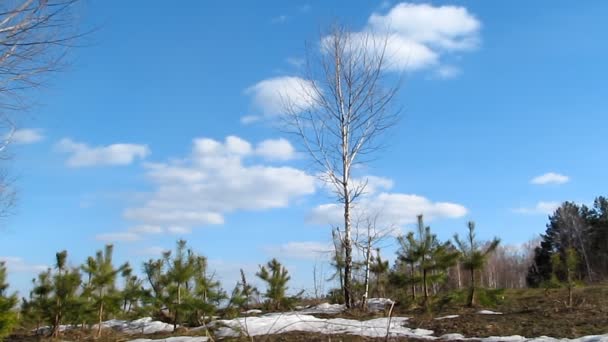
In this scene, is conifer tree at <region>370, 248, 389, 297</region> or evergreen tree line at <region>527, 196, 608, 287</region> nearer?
conifer tree at <region>370, 248, 389, 297</region>

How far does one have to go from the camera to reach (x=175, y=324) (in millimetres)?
9812

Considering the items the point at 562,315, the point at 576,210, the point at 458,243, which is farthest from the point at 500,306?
the point at 576,210

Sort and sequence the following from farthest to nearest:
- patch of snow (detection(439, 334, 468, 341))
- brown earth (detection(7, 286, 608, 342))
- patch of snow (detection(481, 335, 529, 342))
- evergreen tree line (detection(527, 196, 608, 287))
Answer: evergreen tree line (detection(527, 196, 608, 287))
brown earth (detection(7, 286, 608, 342))
patch of snow (detection(439, 334, 468, 341))
patch of snow (detection(481, 335, 529, 342))

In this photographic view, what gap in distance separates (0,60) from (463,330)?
23.5 ft

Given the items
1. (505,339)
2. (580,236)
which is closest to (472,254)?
(505,339)

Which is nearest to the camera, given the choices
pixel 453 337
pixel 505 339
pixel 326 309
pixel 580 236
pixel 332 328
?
pixel 505 339

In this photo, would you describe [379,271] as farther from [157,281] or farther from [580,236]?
[580,236]

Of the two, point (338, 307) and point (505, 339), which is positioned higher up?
point (338, 307)

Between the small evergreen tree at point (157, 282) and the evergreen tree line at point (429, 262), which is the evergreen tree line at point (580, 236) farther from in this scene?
the small evergreen tree at point (157, 282)

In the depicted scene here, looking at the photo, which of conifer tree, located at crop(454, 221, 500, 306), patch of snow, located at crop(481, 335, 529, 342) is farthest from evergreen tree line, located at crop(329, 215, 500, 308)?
patch of snow, located at crop(481, 335, 529, 342)

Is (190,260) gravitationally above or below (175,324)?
above

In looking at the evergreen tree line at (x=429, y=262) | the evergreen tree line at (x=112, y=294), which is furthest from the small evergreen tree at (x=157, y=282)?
the evergreen tree line at (x=429, y=262)

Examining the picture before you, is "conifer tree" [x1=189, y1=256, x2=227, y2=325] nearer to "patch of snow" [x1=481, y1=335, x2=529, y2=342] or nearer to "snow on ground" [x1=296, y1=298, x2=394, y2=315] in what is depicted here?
"snow on ground" [x1=296, y1=298, x2=394, y2=315]

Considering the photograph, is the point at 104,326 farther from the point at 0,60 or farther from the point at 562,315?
the point at 562,315
